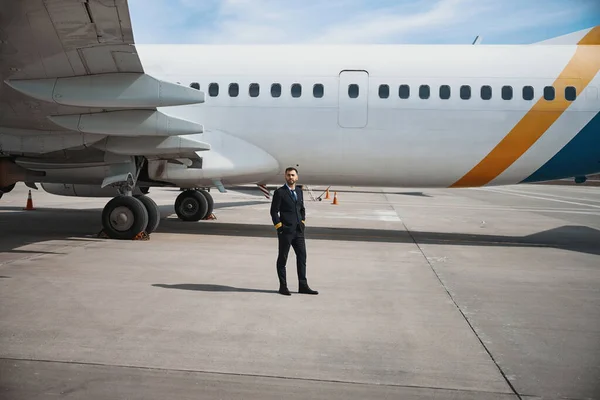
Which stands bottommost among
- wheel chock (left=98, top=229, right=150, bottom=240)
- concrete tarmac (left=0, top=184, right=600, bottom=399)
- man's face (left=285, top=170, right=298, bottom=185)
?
concrete tarmac (left=0, top=184, right=600, bottom=399)

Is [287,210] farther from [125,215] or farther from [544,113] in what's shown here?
[544,113]

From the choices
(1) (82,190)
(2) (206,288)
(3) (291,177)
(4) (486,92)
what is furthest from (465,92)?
(1) (82,190)

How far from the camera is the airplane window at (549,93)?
10.9 metres

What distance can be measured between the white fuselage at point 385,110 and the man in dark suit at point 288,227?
4583 millimetres

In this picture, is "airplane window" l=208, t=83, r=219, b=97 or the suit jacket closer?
the suit jacket

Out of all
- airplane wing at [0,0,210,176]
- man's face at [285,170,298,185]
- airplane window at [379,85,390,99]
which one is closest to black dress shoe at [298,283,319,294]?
man's face at [285,170,298,185]

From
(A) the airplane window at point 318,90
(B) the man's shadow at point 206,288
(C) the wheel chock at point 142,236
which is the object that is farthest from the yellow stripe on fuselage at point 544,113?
(C) the wheel chock at point 142,236

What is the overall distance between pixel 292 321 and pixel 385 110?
21.4 ft

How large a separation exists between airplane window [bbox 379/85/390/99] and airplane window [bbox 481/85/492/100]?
1895 millimetres

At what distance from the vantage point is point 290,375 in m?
4.34

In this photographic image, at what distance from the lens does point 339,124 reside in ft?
37.2

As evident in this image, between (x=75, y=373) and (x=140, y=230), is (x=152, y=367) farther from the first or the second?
(x=140, y=230)

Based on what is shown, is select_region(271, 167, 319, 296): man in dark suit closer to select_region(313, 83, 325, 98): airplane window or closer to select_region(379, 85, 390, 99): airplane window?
select_region(313, 83, 325, 98): airplane window

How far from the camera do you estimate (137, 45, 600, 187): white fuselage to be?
1105cm
